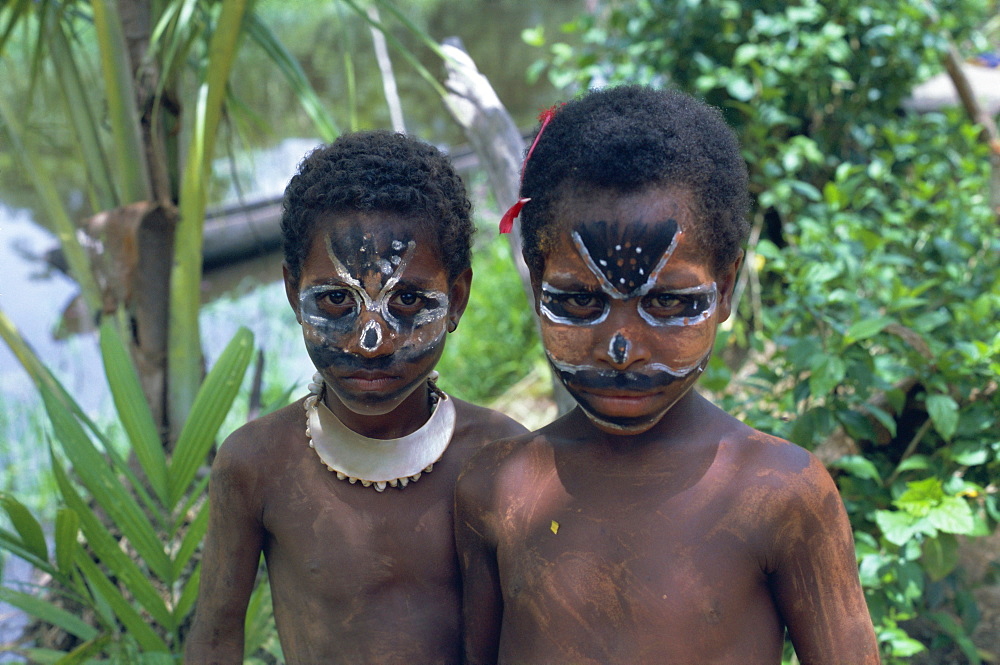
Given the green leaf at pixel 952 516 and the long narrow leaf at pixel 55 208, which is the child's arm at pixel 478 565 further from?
the long narrow leaf at pixel 55 208

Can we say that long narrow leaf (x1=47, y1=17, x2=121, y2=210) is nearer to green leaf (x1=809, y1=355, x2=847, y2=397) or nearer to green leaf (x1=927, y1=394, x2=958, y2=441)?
green leaf (x1=809, y1=355, x2=847, y2=397)

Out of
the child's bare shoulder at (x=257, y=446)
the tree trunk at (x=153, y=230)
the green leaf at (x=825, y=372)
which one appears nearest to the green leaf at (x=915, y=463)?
the green leaf at (x=825, y=372)

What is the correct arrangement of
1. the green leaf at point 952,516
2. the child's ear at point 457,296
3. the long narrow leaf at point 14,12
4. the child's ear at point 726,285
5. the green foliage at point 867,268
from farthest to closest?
the long narrow leaf at point 14,12
the green foliage at point 867,268
the green leaf at point 952,516
the child's ear at point 457,296
the child's ear at point 726,285

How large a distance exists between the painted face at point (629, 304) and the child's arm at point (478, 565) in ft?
0.90

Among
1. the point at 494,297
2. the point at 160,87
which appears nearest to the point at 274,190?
the point at 494,297

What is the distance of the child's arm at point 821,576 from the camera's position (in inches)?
51.8

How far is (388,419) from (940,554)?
1.38 meters

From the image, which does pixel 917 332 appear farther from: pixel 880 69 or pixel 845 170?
pixel 880 69

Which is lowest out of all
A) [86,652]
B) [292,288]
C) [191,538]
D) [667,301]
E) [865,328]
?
[86,652]

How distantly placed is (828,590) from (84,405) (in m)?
3.92

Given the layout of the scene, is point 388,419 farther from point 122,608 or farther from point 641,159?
point 122,608

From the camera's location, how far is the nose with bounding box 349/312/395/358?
1.49 m

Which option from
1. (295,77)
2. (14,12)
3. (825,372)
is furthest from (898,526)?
(14,12)

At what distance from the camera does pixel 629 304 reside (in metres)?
1.31
